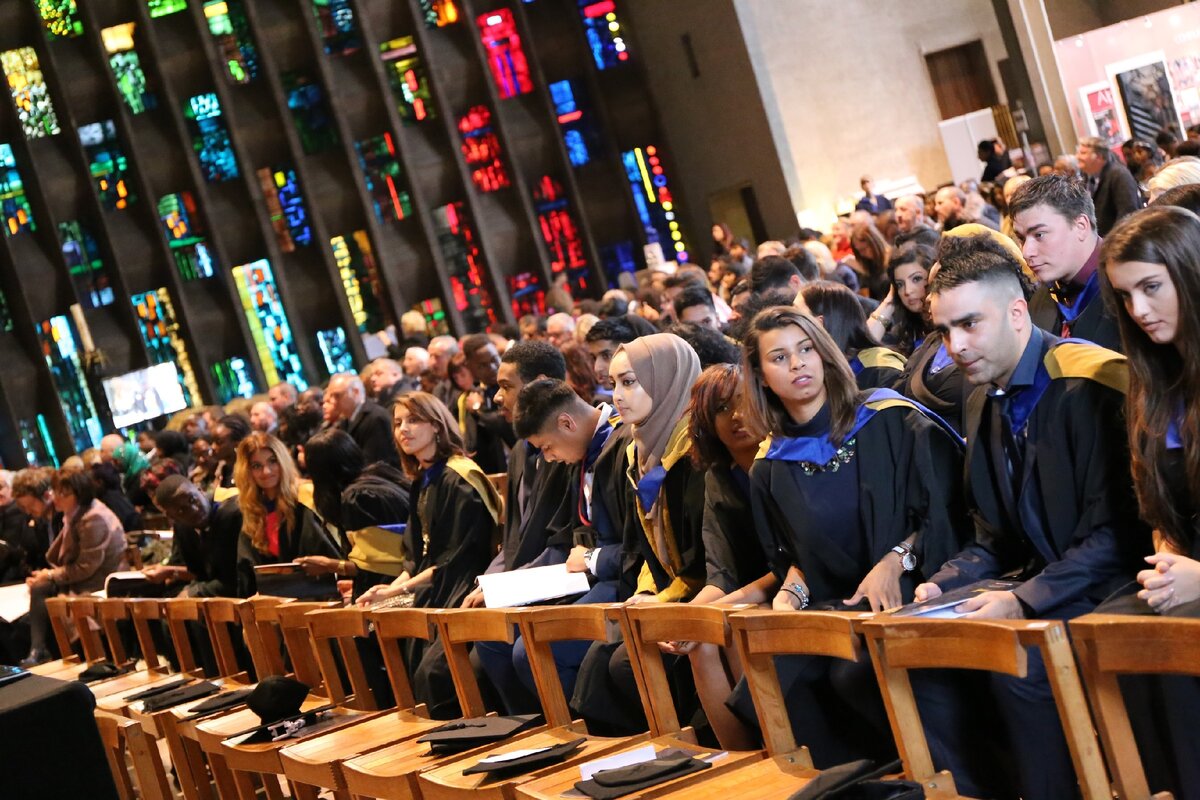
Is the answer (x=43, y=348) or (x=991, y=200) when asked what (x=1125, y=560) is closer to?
(x=991, y=200)

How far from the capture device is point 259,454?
25.0ft

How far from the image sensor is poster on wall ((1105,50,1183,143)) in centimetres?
1292

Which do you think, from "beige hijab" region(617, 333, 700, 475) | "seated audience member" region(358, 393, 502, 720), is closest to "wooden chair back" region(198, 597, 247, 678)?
"seated audience member" region(358, 393, 502, 720)

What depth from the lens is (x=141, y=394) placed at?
20016 mm

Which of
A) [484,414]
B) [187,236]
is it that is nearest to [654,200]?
[187,236]

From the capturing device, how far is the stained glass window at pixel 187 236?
68.1ft

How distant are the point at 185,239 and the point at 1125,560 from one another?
18.9m

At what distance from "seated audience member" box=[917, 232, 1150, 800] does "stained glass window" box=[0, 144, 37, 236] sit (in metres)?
18.9

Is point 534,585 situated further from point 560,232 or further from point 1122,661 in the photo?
point 560,232

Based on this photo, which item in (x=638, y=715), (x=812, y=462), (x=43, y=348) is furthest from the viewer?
(x=43, y=348)

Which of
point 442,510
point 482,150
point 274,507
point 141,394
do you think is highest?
point 482,150

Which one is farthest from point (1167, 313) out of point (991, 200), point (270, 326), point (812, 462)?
point (270, 326)

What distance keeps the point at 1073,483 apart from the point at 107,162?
62.5ft

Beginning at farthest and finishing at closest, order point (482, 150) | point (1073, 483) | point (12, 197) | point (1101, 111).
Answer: point (482, 150) → point (12, 197) → point (1101, 111) → point (1073, 483)
